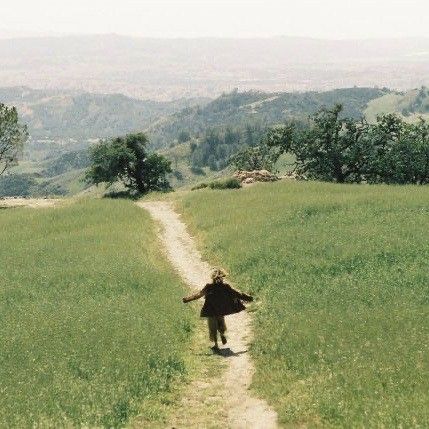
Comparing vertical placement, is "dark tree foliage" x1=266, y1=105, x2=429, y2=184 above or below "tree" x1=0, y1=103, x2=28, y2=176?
below

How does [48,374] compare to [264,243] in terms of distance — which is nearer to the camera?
[48,374]

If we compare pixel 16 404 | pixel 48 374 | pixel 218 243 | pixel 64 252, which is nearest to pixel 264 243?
pixel 218 243

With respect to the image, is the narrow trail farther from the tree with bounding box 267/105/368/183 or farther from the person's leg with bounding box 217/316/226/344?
the tree with bounding box 267/105/368/183

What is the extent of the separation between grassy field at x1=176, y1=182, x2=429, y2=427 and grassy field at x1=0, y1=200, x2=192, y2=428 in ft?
10.00

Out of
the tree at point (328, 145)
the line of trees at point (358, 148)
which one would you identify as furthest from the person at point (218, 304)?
the tree at point (328, 145)

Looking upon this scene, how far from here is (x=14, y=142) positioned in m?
77.4

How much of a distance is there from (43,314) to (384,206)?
995 inches

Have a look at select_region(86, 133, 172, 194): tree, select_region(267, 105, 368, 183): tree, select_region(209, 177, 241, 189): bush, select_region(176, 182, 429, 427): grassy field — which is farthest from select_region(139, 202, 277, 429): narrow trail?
select_region(267, 105, 368, 183): tree

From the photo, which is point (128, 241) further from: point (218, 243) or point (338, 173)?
point (338, 173)

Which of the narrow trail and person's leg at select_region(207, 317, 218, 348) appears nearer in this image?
the narrow trail

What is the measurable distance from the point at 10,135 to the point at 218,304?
65.7 metres

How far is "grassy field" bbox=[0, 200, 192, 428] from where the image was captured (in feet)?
43.7

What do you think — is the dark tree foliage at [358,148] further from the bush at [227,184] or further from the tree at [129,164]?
the tree at [129,164]

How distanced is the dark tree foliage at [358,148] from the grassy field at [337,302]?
104 feet
